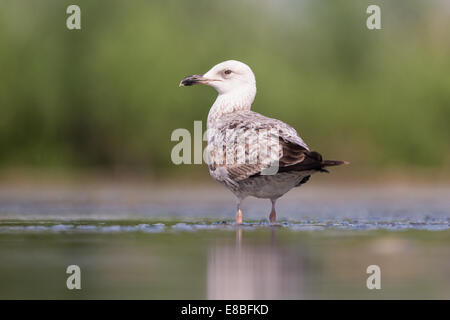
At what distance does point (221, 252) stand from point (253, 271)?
884 millimetres

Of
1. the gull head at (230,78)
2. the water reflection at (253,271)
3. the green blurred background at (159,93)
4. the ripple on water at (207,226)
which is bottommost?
the water reflection at (253,271)

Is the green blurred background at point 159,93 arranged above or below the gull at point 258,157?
above

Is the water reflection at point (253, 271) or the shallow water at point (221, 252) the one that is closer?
the water reflection at point (253, 271)

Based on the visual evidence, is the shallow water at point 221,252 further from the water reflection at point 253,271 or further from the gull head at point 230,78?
the gull head at point 230,78

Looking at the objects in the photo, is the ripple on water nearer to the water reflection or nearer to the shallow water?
the shallow water

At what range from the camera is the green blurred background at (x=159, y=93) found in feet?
63.2

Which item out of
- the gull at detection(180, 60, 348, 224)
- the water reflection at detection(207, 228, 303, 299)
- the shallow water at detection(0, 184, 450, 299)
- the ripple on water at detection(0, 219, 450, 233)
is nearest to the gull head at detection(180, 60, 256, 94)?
the gull at detection(180, 60, 348, 224)

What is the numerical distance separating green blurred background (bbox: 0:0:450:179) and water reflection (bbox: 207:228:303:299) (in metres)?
12.4

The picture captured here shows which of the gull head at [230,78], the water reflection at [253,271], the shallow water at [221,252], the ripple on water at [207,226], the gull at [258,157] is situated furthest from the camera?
the gull head at [230,78]

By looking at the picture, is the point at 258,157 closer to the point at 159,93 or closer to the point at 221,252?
the point at 221,252

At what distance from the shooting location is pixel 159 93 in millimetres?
19922

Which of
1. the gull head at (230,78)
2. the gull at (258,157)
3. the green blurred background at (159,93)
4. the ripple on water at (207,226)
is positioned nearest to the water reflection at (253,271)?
the gull at (258,157)

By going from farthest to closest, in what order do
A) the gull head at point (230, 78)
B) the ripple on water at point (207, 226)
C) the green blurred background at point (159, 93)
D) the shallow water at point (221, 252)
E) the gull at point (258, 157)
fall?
the green blurred background at point (159, 93), the gull head at point (230, 78), the ripple on water at point (207, 226), the gull at point (258, 157), the shallow water at point (221, 252)

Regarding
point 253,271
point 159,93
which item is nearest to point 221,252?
point 253,271
